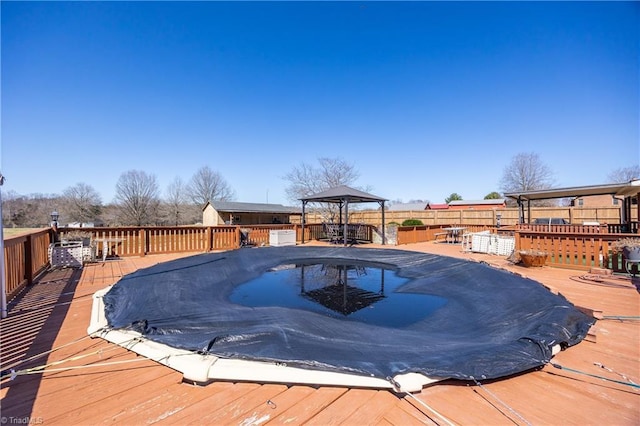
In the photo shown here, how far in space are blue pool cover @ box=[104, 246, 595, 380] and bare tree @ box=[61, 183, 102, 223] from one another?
3244cm

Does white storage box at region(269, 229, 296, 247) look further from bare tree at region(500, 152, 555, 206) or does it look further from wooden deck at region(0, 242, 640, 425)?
bare tree at region(500, 152, 555, 206)

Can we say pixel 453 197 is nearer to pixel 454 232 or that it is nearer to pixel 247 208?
pixel 247 208

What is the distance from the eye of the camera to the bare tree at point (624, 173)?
963 inches

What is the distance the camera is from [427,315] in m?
3.37

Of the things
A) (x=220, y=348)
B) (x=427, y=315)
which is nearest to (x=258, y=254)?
(x=427, y=315)

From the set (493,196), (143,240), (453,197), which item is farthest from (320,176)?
(453,197)

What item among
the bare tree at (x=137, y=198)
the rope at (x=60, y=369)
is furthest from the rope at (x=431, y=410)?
the bare tree at (x=137, y=198)

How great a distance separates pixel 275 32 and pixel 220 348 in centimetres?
994

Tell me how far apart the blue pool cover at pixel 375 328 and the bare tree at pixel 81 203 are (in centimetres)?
3244

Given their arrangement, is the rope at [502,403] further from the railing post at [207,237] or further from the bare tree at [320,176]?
the bare tree at [320,176]

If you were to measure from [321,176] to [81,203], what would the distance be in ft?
91.8

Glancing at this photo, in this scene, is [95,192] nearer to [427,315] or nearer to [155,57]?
[155,57]

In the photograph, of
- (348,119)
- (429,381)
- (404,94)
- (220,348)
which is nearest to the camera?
(429,381)

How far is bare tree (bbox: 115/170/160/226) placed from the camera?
27.9m
